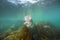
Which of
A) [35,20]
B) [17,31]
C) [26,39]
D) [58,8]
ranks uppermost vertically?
[58,8]

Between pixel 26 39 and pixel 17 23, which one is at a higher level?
pixel 17 23

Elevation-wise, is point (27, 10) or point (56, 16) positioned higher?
point (27, 10)

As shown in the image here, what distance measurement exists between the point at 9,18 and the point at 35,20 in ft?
1.14

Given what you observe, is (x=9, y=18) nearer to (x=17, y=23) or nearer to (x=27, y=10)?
(x=17, y=23)

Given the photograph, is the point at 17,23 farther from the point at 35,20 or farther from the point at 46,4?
the point at 46,4

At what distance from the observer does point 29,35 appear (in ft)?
5.29

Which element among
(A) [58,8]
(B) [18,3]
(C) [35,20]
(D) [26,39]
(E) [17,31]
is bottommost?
(D) [26,39]

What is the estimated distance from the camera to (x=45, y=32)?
1.62 meters

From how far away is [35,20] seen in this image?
64.1 inches

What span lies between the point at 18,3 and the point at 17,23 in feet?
0.89

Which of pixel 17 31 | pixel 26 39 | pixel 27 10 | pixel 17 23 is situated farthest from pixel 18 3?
pixel 26 39

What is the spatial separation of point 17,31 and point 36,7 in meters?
0.41

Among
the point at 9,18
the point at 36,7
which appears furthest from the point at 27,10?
the point at 9,18

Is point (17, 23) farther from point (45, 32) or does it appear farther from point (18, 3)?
point (45, 32)
